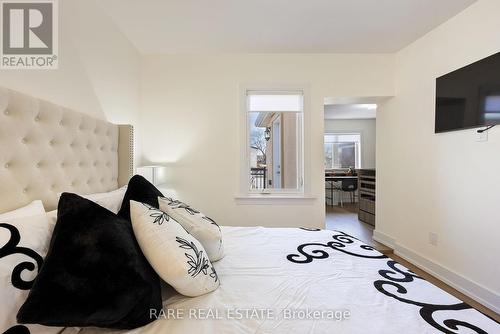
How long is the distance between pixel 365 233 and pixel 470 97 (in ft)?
8.00

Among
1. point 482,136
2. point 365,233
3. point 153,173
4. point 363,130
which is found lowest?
point 365,233

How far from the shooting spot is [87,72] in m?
1.87

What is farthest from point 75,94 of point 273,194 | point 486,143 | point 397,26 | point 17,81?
point 486,143

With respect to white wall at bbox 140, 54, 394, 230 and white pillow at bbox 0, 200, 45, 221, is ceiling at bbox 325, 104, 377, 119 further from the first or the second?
white pillow at bbox 0, 200, 45, 221

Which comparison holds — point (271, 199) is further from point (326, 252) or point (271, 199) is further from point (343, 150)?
point (343, 150)

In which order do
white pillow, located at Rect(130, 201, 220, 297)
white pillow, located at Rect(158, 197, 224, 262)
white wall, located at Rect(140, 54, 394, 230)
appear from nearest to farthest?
white pillow, located at Rect(130, 201, 220, 297) → white pillow, located at Rect(158, 197, 224, 262) → white wall, located at Rect(140, 54, 394, 230)

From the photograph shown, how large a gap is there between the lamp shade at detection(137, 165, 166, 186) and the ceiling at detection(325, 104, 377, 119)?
3991 millimetres

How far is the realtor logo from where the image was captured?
4.33 ft

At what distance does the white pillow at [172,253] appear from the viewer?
3.09 ft

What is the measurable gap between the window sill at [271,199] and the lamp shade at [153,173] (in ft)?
2.91

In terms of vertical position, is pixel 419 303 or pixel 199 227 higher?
pixel 199 227

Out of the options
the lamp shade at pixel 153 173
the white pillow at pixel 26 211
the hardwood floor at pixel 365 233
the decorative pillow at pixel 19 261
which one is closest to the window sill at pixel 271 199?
the lamp shade at pixel 153 173

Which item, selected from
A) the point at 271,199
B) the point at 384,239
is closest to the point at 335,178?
the point at 384,239

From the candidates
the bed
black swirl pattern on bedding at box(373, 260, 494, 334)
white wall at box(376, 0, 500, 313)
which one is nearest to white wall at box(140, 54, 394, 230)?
white wall at box(376, 0, 500, 313)
